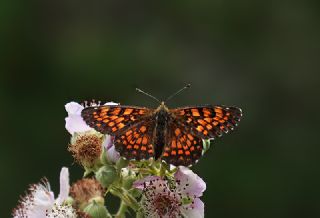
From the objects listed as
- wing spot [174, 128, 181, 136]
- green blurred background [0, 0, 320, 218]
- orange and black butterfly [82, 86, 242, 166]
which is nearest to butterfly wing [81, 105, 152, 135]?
orange and black butterfly [82, 86, 242, 166]

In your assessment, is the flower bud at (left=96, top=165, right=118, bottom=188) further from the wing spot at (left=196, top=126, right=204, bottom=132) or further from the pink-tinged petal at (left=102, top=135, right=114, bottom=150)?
the wing spot at (left=196, top=126, right=204, bottom=132)

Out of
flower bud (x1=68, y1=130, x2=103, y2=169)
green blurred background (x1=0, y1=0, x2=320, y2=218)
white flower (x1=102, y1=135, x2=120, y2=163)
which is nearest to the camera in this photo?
white flower (x1=102, y1=135, x2=120, y2=163)

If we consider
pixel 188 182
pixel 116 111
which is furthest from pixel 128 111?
pixel 188 182

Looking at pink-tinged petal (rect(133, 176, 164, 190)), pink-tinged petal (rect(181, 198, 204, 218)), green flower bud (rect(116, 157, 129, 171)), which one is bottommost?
pink-tinged petal (rect(181, 198, 204, 218))

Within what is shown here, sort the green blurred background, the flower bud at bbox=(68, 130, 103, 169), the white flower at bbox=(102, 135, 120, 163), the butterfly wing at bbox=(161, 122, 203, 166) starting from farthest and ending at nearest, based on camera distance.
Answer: the green blurred background, the flower bud at bbox=(68, 130, 103, 169), the white flower at bbox=(102, 135, 120, 163), the butterfly wing at bbox=(161, 122, 203, 166)

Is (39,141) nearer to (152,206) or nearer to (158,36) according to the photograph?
(158,36)

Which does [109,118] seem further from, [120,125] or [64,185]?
[64,185]

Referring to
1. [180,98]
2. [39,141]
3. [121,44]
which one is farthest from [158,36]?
[39,141]
